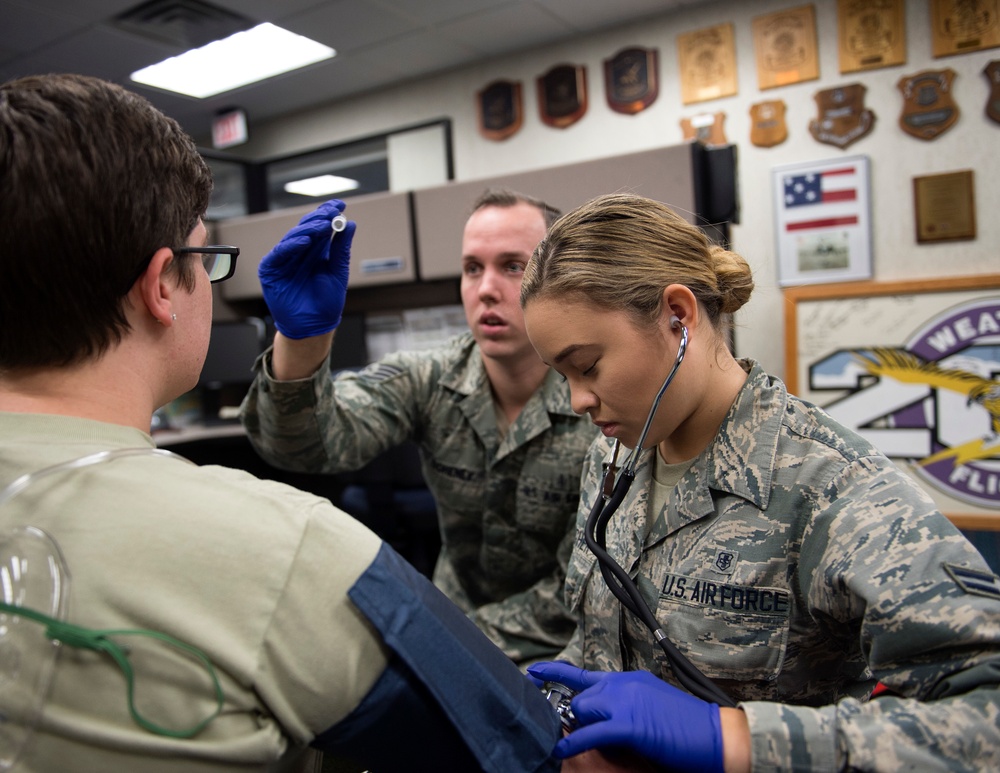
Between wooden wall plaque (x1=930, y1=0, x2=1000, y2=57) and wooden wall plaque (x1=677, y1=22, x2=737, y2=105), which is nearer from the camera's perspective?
wooden wall plaque (x1=930, y1=0, x2=1000, y2=57)

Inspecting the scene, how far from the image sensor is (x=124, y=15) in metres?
3.12

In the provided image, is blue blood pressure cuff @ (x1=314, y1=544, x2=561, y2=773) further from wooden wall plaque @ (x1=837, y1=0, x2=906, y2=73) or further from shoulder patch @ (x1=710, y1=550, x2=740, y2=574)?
wooden wall plaque @ (x1=837, y1=0, x2=906, y2=73)

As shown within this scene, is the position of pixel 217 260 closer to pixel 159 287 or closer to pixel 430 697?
pixel 159 287

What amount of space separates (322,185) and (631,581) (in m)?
4.88

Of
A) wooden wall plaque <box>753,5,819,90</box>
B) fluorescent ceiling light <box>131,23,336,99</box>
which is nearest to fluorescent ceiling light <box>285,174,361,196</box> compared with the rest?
fluorescent ceiling light <box>131,23,336,99</box>

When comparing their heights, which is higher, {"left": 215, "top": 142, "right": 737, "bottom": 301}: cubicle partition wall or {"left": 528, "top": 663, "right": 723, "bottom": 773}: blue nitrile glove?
{"left": 215, "top": 142, "right": 737, "bottom": 301}: cubicle partition wall

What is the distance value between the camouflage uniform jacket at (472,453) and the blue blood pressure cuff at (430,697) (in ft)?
2.22

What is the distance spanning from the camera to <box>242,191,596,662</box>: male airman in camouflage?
4.12ft

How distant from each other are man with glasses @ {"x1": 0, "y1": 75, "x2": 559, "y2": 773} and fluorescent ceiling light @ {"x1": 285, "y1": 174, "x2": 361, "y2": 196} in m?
4.65

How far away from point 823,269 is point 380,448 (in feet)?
7.68

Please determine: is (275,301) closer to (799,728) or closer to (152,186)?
(152,186)

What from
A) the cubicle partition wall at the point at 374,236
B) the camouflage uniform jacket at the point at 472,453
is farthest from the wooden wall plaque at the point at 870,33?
the camouflage uniform jacket at the point at 472,453

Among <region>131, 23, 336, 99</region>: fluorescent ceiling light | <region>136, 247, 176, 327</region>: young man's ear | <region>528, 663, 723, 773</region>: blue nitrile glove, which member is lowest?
<region>528, 663, 723, 773</region>: blue nitrile glove

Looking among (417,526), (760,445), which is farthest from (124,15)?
(760,445)
